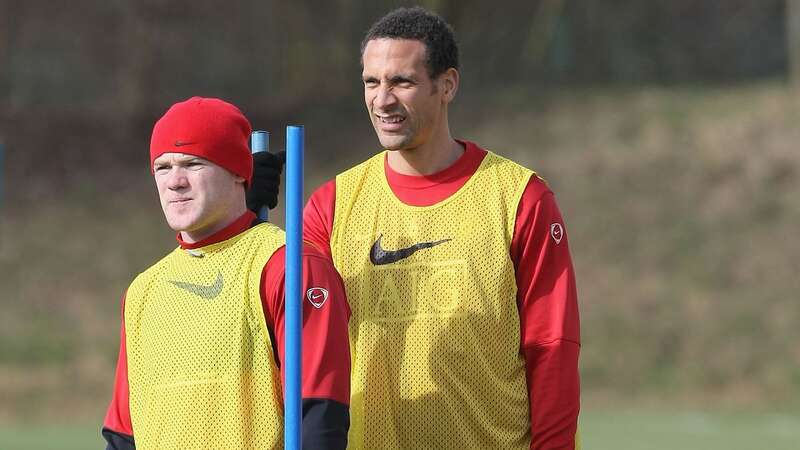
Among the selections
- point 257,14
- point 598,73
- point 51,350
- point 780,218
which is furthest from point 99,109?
point 780,218

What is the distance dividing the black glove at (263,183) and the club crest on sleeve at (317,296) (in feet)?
1.97

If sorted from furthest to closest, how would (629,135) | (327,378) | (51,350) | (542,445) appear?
(629,135) < (51,350) < (542,445) < (327,378)

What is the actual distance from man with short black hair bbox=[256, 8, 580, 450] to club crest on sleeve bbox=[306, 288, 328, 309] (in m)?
0.66

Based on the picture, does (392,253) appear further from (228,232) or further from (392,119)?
(228,232)

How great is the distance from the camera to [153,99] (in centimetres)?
1962

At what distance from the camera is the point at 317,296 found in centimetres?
356

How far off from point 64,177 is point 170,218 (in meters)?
15.3

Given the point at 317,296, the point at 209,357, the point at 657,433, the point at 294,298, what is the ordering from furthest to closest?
the point at 657,433 < the point at 209,357 < the point at 317,296 < the point at 294,298

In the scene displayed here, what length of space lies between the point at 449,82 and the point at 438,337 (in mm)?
684

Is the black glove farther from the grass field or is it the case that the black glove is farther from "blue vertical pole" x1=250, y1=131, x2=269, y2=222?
the grass field

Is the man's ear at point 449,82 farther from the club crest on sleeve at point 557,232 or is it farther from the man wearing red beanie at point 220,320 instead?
the man wearing red beanie at point 220,320

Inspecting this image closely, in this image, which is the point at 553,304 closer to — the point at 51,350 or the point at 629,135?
the point at 51,350

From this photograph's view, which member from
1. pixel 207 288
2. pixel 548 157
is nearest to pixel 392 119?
pixel 207 288

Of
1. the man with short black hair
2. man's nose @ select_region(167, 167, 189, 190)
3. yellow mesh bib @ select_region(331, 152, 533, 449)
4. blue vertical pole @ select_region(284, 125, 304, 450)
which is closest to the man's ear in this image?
the man with short black hair
